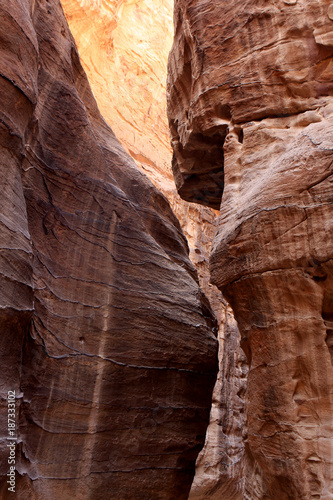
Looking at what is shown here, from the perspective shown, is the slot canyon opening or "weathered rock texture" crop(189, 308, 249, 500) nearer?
"weathered rock texture" crop(189, 308, 249, 500)

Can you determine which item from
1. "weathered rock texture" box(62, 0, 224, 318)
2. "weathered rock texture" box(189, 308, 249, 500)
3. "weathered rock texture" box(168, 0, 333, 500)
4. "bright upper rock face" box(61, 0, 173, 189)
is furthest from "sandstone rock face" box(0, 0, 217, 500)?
"bright upper rock face" box(61, 0, 173, 189)

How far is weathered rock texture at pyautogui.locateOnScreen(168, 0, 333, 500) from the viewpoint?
4.22 meters

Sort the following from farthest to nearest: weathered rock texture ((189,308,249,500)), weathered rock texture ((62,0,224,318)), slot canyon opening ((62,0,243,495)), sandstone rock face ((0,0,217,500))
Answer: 1. weathered rock texture ((62,0,224,318))
2. slot canyon opening ((62,0,243,495))
3. weathered rock texture ((189,308,249,500))
4. sandstone rock face ((0,0,217,500))

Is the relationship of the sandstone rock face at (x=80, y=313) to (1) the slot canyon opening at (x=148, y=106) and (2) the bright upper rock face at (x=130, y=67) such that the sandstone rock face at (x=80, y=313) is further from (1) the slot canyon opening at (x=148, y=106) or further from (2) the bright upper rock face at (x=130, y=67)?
(2) the bright upper rock face at (x=130, y=67)

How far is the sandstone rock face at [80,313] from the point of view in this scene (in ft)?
13.6

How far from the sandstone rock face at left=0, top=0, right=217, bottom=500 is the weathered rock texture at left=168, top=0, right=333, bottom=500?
2.33 feet

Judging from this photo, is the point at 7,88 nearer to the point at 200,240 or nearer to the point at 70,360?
the point at 70,360

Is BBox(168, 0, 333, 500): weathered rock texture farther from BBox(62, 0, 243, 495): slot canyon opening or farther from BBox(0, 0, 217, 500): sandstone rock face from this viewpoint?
BBox(62, 0, 243, 495): slot canyon opening

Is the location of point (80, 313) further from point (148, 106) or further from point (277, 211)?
point (148, 106)

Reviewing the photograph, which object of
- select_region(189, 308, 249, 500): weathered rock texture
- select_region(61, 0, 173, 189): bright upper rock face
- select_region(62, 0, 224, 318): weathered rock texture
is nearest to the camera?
select_region(189, 308, 249, 500): weathered rock texture

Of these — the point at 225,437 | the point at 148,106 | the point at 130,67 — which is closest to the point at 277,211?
the point at 225,437

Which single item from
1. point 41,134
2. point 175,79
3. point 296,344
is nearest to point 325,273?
point 296,344

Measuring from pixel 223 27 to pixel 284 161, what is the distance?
242 cm

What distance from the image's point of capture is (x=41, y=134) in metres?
5.21
